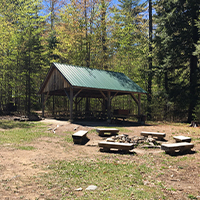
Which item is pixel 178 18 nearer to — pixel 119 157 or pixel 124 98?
pixel 124 98

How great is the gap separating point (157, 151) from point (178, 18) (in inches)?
671

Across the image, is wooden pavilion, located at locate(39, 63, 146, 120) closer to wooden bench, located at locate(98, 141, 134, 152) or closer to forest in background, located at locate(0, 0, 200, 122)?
forest in background, located at locate(0, 0, 200, 122)

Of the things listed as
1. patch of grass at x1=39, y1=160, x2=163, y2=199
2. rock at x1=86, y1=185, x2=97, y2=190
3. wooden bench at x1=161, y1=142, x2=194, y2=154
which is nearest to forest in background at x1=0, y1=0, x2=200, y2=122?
wooden bench at x1=161, y1=142, x2=194, y2=154

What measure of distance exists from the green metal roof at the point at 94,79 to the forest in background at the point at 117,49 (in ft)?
12.3

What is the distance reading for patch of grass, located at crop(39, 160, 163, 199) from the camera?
388cm

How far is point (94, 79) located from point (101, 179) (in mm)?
14818

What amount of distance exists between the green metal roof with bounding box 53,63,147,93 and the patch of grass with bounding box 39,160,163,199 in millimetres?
11340

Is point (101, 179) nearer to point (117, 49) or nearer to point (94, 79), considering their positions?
point (94, 79)

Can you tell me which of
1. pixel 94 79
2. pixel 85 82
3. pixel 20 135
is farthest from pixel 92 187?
pixel 94 79

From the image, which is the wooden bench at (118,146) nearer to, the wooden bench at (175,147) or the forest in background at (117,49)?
the wooden bench at (175,147)

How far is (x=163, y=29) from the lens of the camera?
21.3 meters

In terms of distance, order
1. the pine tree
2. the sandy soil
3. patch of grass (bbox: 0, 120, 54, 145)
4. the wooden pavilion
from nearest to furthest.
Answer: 1. the sandy soil
2. patch of grass (bbox: 0, 120, 54, 145)
3. the wooden pavilion
4. the pine tree

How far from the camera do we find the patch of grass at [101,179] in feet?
12.7

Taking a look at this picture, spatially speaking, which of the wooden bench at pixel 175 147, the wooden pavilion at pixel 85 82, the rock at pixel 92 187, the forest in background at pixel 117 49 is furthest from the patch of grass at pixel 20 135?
the forest in background at pixel 117 49
